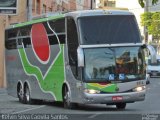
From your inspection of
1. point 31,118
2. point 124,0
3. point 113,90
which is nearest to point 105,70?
point 113,90

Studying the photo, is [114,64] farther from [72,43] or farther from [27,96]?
[27,96]

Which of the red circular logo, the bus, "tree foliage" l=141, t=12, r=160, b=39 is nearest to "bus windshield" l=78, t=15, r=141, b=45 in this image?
the bus

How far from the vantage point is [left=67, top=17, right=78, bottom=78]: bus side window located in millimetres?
20594

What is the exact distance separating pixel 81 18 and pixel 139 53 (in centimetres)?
248

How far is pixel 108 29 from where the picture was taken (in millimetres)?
20781

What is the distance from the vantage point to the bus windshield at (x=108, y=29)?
2045 centimetres

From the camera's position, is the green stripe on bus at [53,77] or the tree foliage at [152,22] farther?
the tree foliage at [152,22]

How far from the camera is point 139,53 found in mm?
20891

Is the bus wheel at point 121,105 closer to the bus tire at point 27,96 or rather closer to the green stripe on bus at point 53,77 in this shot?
the green stripe on bus at point 53,77

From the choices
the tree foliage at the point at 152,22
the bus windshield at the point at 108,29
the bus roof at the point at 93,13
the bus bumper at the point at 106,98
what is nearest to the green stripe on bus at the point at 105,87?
the bus bumper at the point at 106,98

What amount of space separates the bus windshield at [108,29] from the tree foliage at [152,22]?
220 ft

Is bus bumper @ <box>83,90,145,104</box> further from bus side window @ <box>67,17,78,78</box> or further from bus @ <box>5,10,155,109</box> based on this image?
bus side window @ <box>67,17,78,78</box>

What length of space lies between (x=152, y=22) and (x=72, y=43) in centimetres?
6878

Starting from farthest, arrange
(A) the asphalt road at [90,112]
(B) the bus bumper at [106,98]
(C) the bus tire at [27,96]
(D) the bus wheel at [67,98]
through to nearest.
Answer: (C) the bus tire at [27,96], (D) the bus wheel at [67,98], (B) the bus bumper at [106,98], (A) the asphalt road at [90,112]
